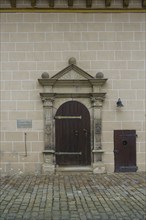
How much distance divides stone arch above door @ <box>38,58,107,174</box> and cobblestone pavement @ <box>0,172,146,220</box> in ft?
3.18

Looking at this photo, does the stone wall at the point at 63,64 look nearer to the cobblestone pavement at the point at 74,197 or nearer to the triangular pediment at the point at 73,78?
the triangular pediment at the point at 73,78

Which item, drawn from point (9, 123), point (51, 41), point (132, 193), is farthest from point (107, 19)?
point (132, 193)

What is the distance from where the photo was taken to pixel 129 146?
1045 centimetres

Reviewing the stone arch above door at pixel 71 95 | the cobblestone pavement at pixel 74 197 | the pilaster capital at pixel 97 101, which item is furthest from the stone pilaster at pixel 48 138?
the pilaster capital at pixel 97 101

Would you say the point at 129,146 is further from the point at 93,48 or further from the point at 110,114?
the point at 93,48

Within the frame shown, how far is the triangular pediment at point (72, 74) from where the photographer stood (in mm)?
10273

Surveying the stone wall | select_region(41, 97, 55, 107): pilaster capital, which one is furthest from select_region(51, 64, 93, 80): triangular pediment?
select_region(41, 97, 55, 107): pilaster capital

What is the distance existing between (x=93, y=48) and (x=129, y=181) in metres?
4.04

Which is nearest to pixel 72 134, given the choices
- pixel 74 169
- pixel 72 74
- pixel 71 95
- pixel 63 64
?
pixel 74 169

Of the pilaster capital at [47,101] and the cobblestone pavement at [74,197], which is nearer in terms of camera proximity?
the cobblestone pavement at [74,197]

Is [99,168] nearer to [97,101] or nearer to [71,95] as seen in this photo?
[97,101]

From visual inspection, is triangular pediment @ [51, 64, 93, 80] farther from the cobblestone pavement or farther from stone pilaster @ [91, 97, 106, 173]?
the cobblestone pavement

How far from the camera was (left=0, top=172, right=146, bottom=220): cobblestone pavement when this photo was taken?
19.3 feet

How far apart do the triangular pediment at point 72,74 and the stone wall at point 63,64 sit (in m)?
0.19
